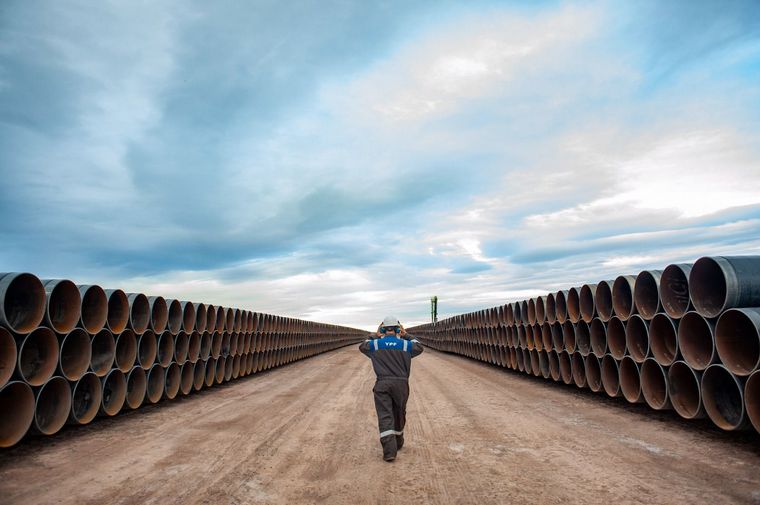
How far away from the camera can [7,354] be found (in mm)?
6078

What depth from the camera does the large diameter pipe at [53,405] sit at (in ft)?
22.5

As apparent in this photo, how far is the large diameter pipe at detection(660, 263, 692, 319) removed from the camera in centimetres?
730

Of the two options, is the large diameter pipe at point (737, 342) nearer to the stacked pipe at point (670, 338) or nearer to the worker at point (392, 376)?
the stacked pipe at point (670, 338)

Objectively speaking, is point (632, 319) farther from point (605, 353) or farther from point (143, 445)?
point (143, 445)

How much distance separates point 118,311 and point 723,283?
9714 mm

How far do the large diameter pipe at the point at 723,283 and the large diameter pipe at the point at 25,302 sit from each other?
898 centimetres

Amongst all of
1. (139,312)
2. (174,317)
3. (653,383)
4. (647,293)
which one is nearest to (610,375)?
(653,383)

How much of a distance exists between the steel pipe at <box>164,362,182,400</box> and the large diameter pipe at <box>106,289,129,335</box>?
207cm

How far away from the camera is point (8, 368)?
19.9 feet

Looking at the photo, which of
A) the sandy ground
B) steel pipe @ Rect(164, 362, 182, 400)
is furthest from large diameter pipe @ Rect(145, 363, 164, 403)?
the sandy ground

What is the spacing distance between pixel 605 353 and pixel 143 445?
8197 millimetres

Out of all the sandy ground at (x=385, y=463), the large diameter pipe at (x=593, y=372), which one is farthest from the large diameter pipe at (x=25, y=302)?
the large diameter pipe at (x=593, y=372)

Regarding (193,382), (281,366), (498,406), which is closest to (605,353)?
(498,406)

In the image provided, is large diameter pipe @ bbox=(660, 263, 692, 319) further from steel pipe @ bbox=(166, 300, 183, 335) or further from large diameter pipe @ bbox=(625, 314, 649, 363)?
steel pipe @ bbox=(166, 300, 183, 335)
